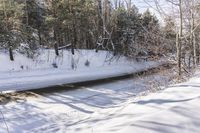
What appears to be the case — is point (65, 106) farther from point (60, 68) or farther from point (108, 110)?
point (60, 68)

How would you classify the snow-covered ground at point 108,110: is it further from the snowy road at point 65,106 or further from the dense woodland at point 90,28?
the dense woodland at point 90,28

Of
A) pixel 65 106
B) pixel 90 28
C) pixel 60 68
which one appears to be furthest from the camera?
pixel 90 28

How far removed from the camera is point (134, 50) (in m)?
30.6

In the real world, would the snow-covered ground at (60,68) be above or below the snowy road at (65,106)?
above

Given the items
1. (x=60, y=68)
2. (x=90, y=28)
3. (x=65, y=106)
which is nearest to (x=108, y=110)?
(x=65, y=106)

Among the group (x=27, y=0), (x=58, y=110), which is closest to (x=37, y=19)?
(x=27, y=0)

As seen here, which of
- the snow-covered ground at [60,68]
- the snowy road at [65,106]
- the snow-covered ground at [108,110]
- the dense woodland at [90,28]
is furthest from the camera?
the snow-covered ground at [60,68]

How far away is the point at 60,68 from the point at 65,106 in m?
11.6

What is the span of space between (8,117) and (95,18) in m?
19.2

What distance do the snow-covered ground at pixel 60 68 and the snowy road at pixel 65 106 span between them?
2314 mm

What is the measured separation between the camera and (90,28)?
30.5m

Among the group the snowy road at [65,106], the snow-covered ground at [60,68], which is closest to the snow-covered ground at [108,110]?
the snowy road at [65,106]

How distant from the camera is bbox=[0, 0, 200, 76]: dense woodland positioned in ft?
62.6

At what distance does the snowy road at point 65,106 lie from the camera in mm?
10500
